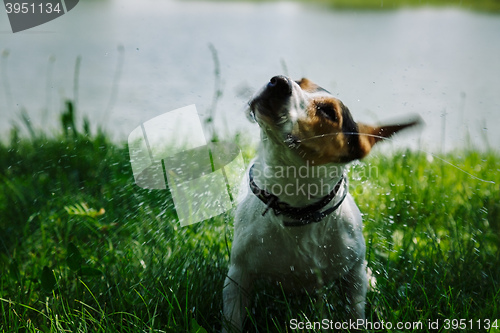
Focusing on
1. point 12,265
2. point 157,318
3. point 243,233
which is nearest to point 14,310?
point 12,265

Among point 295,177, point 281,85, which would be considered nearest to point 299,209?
point 295,177

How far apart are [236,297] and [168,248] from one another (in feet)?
1.48

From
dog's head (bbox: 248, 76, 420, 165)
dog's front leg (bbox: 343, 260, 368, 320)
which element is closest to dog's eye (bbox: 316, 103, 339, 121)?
dog's head (bbox: 248, 76, 420, 165)

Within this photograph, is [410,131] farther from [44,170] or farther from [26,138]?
[26,138]

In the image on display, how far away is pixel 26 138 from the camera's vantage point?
126 inches

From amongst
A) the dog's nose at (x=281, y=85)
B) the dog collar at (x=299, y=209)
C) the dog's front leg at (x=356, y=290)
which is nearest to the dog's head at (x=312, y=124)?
the dog's nose at (x=281, y=85)

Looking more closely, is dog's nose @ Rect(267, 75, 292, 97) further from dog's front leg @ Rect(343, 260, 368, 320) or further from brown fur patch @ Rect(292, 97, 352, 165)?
dog's front leg @ Rect(343, 260, 368, 320)

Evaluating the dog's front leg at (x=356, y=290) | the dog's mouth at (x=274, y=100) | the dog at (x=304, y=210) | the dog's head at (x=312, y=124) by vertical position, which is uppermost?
the dog's mouth at (x=274, y=100)

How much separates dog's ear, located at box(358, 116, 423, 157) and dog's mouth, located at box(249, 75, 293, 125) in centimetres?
37

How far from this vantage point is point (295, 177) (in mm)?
1770

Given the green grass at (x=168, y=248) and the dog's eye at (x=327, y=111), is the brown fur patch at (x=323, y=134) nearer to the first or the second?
→ the dog's eye at (x=327, y=111)

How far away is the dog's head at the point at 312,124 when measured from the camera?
1.47 m

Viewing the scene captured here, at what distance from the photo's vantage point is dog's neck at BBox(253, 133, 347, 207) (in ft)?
5.69

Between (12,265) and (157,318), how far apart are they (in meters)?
0.75
